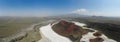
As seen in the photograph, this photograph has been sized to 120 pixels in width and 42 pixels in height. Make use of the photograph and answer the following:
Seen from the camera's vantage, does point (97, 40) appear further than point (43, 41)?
No

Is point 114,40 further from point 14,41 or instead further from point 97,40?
point 14,41

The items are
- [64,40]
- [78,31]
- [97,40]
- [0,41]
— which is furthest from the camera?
[0,41]

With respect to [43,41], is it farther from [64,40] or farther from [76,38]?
[76,38]

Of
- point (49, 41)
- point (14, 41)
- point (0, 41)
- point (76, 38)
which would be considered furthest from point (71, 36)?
point (0, 41)

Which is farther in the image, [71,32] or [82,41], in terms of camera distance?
[71,32]

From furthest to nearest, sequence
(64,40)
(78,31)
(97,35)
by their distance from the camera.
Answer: (78,31)
(64,40)
(97,35)

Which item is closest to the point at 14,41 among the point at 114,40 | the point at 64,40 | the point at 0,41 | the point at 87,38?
the point at 0,41

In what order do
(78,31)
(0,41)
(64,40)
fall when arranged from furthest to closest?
(0,41) < (78,31) < (64,40)

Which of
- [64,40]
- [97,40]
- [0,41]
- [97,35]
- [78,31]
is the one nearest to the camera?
[97,40]
